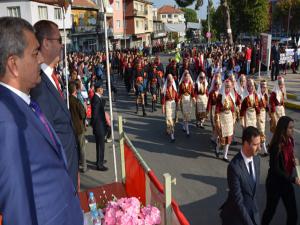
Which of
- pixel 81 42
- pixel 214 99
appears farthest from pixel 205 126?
pixel 81 42

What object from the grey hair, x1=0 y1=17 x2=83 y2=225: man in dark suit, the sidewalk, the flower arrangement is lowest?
the sidewalk

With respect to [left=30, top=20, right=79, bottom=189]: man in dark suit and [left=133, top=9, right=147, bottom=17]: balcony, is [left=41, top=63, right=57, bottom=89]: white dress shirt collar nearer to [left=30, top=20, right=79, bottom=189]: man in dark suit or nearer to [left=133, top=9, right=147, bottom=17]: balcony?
[left=30, top=20, right=79, bottom=189]: man in dark suit

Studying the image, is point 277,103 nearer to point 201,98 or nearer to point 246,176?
point 201,98

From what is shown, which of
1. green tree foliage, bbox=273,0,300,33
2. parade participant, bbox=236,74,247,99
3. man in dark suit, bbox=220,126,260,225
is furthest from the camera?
green tree foliage, bbox=273,0,300,33

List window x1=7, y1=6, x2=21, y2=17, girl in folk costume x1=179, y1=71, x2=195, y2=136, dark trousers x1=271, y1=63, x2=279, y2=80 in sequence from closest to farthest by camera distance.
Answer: girl in folk costume x1=179, y1=71, x2=195, y2=136 → dark trousers x1=271, y1=63, x2=279, y2=80 → window x1=7, y1=6, x2=21, y2=17

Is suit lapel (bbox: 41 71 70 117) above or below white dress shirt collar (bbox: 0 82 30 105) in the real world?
below

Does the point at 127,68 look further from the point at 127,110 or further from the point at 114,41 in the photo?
the point at 114,41

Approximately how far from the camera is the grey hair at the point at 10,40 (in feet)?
5.49

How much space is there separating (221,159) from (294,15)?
199 feet

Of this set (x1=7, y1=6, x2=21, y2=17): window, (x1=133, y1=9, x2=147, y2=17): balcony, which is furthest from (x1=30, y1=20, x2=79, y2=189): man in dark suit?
(x1=133, y1=9, x2=147, y2=17): balcony

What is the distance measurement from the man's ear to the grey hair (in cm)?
1

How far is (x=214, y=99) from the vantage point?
9.10m

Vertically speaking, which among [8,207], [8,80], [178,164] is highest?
[8,80]

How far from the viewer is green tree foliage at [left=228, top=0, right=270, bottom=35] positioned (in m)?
44.0
